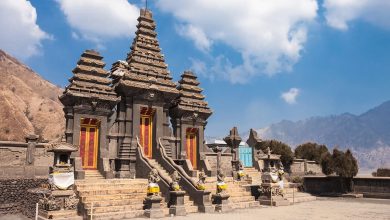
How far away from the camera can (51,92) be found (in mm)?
107125

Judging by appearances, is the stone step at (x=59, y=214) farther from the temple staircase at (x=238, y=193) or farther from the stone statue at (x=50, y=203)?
the temple staircase at (x=238, y=193)

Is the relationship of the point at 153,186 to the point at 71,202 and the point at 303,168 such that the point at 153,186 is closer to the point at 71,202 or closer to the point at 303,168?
the point at 71,202

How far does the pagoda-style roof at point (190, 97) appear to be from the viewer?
29484 millimetres

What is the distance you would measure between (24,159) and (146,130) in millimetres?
8792

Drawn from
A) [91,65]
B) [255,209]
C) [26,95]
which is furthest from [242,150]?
[26,95]

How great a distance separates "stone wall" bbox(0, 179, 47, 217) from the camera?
18562 millimetres

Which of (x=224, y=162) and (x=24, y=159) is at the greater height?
(x=24, y=159)

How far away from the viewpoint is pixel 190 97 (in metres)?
30.5

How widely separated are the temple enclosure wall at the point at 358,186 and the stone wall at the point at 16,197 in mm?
24783

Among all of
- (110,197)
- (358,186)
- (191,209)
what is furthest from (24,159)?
(358,186)

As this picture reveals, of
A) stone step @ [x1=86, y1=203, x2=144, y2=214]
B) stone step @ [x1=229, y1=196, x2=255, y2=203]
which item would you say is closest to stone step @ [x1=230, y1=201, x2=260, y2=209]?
stone step @ [x1=229, y1=196, x2=255, y2=203]

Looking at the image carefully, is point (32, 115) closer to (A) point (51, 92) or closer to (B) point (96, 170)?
(A) point (51, 92)

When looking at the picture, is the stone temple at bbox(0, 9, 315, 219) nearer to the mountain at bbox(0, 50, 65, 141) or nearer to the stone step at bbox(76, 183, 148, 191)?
the stone step at bbox(76, 183, 148, 191)

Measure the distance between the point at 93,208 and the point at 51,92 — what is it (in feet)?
327
